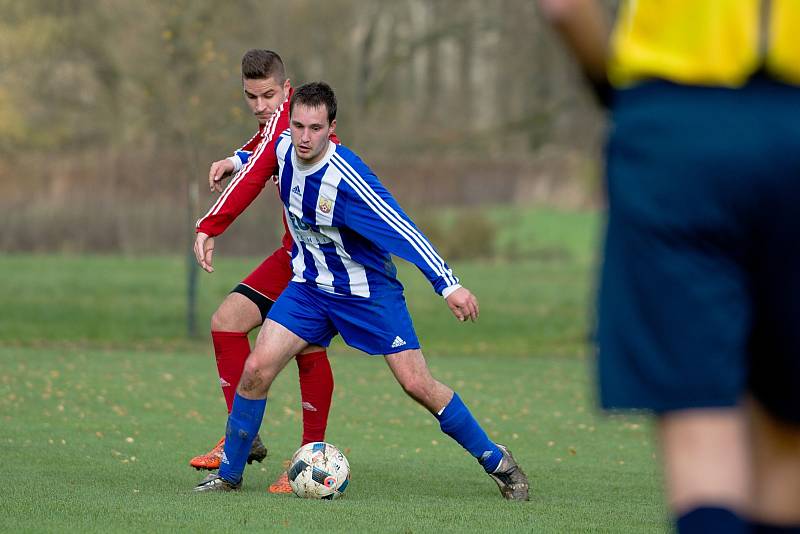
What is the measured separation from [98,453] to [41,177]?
26520 millimetres

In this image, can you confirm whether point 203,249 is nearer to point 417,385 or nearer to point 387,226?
point 387,226

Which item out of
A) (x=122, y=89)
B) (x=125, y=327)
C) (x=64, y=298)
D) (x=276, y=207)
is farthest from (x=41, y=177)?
(x=125, y=327)

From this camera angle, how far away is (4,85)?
3841 cm

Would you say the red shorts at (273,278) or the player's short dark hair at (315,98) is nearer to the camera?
the player's short dark hair at (315,98)

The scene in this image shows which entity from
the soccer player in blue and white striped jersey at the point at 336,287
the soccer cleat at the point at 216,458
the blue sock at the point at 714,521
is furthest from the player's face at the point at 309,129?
the blue sock at the point at 714,521

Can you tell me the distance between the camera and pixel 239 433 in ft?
23.5

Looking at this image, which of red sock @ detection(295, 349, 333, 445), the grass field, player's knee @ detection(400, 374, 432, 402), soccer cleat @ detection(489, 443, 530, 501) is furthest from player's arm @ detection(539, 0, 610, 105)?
red sock @ detection(295, 349, 333, 445)

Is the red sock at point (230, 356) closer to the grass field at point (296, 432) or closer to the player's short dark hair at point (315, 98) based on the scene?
the grass field at point (296, 432)

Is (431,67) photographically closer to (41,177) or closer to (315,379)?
(41,177)

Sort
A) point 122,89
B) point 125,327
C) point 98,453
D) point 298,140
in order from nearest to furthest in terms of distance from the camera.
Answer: point 298,140 → point 98,453 → point 125,327 → point 122,89

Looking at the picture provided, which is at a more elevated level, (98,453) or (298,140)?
(298,140)

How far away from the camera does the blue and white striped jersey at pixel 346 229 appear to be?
6957mm

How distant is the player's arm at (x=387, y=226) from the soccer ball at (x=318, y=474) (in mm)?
1041

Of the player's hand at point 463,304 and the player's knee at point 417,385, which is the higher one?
the player's hand at point 463,304
